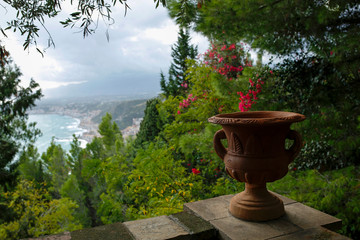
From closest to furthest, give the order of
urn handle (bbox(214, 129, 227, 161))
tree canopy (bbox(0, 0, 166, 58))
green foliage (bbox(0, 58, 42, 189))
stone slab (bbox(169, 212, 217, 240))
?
tree canopy (bbox(0, 0, 166, 58))
stone slab (bbox(169, 212, 217, 240))
urn handle (bbox(214, 129, 227, 161))
green foliage (bbox(0, 58, 42, 189))

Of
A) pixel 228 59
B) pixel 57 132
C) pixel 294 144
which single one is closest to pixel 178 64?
pixel 228 59

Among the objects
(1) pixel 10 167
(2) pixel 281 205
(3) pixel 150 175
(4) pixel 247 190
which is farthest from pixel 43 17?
(1) pixel 10 167

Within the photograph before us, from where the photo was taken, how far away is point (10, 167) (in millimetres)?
7262

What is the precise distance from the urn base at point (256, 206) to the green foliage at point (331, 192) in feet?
3.77

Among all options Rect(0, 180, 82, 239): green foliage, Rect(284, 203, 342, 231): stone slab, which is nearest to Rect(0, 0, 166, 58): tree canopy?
Rect(284, 203, 342, 231): stone slab

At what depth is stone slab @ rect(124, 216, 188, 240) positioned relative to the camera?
1.49 metres

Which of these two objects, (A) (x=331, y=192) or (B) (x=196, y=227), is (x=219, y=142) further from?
(A) (x=331, y=192)

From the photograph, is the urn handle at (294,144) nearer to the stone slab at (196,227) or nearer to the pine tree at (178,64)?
the stone slab at (196,227)

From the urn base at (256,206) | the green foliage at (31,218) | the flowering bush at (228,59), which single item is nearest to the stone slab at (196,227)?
the urn base at (256,206)

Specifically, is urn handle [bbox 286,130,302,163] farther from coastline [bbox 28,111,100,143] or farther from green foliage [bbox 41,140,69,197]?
coastline [bbox 28,111,100,143]

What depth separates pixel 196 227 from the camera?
1592 millimetres

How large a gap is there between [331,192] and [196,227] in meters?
1.72

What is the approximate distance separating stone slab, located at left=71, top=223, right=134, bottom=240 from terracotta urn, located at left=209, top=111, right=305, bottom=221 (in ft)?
2.21

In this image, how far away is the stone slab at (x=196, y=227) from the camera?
1.54 meters
